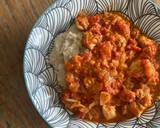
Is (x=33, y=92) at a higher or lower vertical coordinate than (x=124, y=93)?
higher

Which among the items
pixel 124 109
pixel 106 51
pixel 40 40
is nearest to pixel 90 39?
pixel 106 51

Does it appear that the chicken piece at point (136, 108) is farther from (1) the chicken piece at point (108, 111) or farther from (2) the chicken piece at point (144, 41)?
(2) the chicken piece at point (144, 41)

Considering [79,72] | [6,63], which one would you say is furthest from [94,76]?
[6,63]

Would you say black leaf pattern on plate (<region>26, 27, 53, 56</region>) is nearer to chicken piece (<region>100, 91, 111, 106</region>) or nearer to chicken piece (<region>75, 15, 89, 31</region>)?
chicken piece (<region>75, 15, 89, 31</region>)

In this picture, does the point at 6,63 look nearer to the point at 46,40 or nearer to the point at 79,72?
the point at 46,40

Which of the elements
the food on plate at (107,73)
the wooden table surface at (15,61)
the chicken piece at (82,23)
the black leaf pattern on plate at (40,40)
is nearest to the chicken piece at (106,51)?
the food on plate at (107,73)

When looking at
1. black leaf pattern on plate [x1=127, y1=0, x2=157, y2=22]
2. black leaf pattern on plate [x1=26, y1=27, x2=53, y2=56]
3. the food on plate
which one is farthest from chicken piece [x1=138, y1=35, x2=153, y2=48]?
black leaf pattern on plate [x1=26, y1=27, x2=53, y2=56]

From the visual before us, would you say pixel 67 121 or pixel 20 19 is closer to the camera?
pixel 67 121
